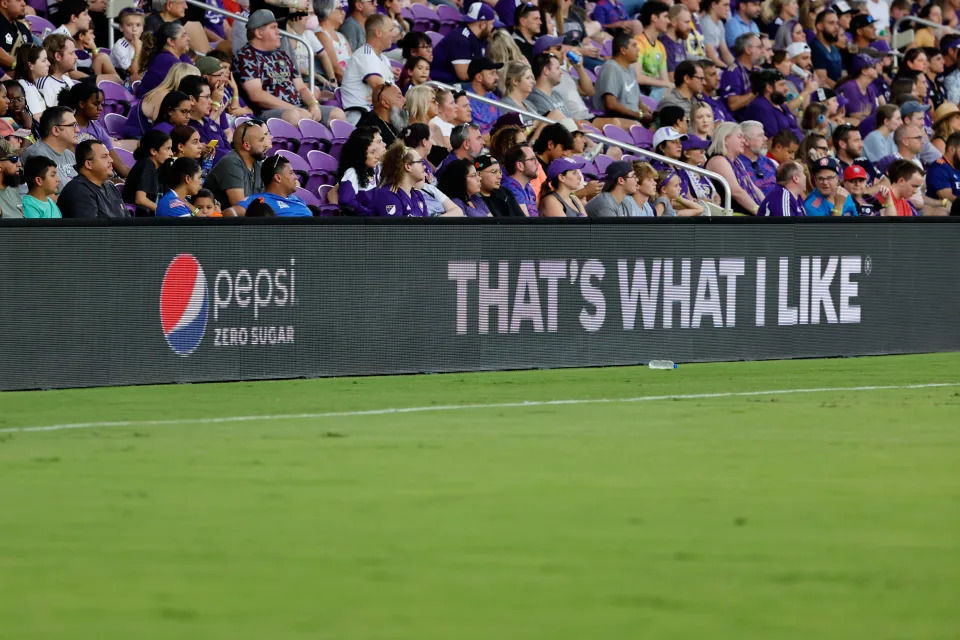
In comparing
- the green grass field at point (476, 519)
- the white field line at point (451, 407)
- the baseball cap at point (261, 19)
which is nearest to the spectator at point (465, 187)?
the baseball cap at point (261, 19)

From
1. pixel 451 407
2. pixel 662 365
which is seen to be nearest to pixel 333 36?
pixel 662 365

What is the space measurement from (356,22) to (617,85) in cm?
311

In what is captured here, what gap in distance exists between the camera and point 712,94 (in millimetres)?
20375

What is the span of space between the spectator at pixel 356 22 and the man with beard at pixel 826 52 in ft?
26.4

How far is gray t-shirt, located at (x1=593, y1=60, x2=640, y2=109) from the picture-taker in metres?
18.6

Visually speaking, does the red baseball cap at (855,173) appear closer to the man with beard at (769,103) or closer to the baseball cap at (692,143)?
the baseball cap at (692,143)

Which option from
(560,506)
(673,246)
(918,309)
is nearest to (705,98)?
(918,309)

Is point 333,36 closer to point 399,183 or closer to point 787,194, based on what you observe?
point 399,183

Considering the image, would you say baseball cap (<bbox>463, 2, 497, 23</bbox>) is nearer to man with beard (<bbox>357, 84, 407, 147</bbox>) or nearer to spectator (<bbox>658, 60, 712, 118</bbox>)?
spectator (<bbox>658, 60, 712, 118</bbox>)

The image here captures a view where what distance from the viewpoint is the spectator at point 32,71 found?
13.4 meters

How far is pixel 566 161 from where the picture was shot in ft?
47.8

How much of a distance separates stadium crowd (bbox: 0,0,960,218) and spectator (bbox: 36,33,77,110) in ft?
0.06

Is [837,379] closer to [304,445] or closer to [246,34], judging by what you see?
[304,445]

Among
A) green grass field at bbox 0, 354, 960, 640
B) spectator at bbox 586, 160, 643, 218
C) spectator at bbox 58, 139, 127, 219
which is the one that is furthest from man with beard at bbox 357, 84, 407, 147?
green grass field at bbox 0, 354, 960, 640
